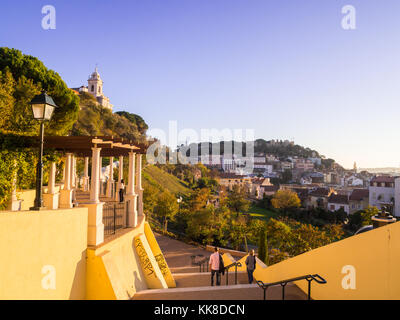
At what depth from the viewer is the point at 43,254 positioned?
4590mm

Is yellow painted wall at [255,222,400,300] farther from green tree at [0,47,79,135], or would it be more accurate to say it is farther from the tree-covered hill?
the tree-covered hill

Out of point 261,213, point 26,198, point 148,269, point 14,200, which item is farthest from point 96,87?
point 148,269

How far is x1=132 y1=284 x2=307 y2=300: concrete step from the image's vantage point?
624cm

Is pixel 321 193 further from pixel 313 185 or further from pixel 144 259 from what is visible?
pixel 144 259

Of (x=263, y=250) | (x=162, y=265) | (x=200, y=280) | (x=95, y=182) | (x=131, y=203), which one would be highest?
(x=95, y=182)

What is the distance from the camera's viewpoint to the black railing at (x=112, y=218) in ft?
26.0

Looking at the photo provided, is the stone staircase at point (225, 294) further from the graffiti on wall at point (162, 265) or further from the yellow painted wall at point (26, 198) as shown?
the yellow painted wall at point (26, 198)

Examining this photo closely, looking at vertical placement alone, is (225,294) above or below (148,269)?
above

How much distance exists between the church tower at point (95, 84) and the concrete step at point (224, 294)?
82546mm

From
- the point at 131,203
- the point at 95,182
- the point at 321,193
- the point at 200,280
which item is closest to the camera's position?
the point at 95,182

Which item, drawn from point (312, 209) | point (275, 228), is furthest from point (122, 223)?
point (312, 209)

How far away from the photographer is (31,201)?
11867 millimetres

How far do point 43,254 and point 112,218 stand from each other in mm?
3808

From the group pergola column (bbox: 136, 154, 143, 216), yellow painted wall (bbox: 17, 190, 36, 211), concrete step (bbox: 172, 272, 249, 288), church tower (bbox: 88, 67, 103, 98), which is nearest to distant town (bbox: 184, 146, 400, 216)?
concrete step (bbox: 172, 272, 249, 288)
